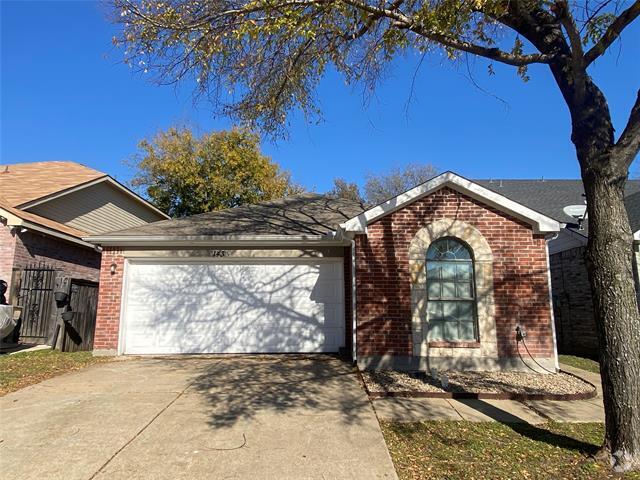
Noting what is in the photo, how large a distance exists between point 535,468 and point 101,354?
8.93 metres

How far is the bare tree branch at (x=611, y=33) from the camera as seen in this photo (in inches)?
179

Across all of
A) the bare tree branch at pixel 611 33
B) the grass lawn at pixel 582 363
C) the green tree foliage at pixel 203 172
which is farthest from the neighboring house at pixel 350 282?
the green tree foliage at pixel 203 172

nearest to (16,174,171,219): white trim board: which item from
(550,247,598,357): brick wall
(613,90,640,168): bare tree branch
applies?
(613,90,640,168): bare tree branch

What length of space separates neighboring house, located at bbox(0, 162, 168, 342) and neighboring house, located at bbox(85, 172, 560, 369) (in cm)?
293

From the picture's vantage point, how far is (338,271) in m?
9.91

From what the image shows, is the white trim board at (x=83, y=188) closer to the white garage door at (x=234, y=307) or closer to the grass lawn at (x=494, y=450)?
the white garage door at (x=234, y=307)

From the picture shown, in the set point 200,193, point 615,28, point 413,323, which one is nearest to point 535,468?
point 413,323

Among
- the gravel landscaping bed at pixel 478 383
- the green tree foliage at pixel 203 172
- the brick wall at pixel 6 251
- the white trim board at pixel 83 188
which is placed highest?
the green tree foliage at pixel 203 172

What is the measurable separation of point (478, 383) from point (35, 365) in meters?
8.44

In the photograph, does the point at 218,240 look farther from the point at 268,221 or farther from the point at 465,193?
the point at 465,193

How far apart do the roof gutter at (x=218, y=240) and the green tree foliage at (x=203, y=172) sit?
1547 centimetres

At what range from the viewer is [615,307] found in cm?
411

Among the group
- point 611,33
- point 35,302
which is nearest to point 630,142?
point 611,33

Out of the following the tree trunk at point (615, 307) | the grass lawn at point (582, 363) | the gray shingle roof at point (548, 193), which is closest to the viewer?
the tree trunk at point (615, 307)
